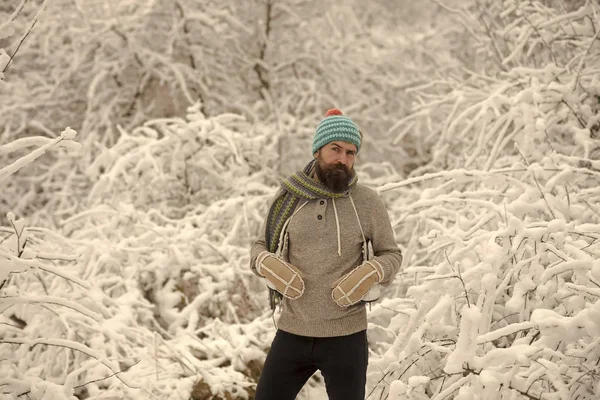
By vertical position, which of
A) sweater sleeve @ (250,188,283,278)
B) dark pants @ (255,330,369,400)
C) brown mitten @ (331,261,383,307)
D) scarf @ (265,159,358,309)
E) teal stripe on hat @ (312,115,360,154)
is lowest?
dark pants @ (255,330,369,400)

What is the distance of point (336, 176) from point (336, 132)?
0.19m

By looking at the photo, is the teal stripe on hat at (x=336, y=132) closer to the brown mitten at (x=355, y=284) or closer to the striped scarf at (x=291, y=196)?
the striped scarf at (x=291, y=196)

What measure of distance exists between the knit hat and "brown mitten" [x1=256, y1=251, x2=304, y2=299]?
1.75 feet

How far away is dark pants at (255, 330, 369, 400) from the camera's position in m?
2.18

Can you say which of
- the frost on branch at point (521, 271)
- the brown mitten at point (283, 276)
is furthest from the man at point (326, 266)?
the frost on branch at point (521, 271)

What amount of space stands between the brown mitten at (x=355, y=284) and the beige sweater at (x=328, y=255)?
0.07 m

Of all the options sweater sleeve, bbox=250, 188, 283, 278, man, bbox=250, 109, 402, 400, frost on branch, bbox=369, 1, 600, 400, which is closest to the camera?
frost on branch, bbox=369, 1, 600, 400

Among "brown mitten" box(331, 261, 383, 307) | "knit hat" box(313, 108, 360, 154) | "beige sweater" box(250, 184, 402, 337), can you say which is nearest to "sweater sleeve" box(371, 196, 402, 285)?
"beige sweater" box(250, 184, 402, 337)

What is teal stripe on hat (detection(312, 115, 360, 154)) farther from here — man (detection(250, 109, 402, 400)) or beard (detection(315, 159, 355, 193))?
beard (detection(315, 159, 355, 193))

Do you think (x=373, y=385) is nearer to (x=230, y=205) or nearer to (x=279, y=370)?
(x=279, y=370)

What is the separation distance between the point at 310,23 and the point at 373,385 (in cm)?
725

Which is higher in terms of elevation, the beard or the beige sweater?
the beard

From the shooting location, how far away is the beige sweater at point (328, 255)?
218 cm

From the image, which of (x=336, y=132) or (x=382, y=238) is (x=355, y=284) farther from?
(x=336, y=132)
